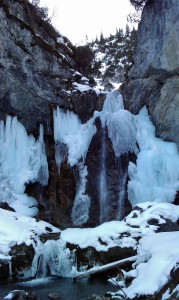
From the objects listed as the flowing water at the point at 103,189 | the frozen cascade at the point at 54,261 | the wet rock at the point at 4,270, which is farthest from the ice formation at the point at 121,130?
the wet rock at the point at 4,270

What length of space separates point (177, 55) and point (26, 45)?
8298 millimetres

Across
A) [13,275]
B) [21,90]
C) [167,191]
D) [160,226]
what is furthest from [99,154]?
[13,275]

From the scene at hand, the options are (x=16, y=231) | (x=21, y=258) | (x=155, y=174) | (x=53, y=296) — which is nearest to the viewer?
(x=53, y=296)

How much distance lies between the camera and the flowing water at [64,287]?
10.2 meters

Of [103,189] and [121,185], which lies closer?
[121,185]

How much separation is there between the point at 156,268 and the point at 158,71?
46.7 feet

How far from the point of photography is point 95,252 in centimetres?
1255

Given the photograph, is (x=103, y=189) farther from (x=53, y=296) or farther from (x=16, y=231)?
(x=53, y=296)

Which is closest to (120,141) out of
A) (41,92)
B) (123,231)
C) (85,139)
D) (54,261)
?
(85,139)

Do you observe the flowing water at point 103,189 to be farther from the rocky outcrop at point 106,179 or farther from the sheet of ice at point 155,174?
the sheet of ice at point 155,174

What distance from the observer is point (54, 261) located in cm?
1274

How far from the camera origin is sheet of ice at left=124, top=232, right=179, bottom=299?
714 cm

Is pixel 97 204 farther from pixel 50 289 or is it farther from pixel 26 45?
pixel 26 45

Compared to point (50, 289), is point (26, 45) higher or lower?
higher
